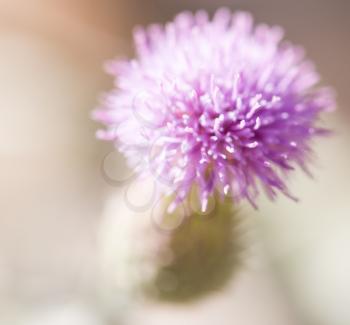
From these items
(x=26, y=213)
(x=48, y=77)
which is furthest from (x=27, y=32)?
(x=26, y=213)

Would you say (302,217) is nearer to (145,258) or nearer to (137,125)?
(145,258)

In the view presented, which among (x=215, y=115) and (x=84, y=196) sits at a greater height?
(x=84, y=196)

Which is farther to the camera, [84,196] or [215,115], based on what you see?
[84,196]

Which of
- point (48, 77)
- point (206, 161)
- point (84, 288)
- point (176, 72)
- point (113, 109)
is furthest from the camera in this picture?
point (48, 77)

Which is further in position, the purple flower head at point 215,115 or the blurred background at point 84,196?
the blurred background at point 84,196

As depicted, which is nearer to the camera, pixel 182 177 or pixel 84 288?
pixel 182 177
